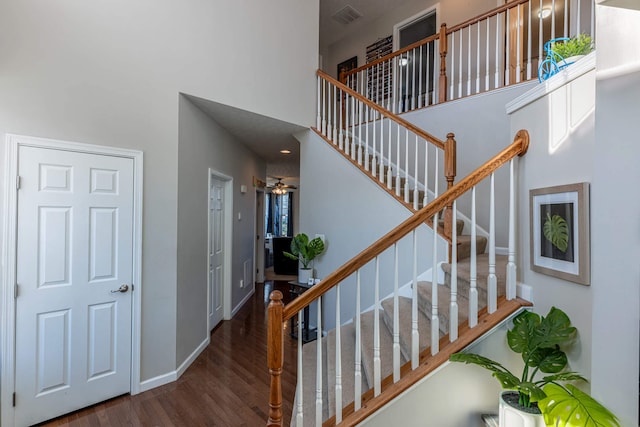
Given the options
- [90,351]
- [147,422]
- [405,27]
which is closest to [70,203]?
[90,351]

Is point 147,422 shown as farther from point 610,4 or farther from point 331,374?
point 610,4

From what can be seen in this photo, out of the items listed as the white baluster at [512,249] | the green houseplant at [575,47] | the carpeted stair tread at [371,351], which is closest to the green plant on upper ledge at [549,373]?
the white baluster at [512,249]

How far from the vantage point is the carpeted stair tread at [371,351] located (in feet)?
6.31

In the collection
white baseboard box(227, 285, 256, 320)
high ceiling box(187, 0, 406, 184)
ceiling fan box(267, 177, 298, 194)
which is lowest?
white baseboard box(227, 285, 256, 320)

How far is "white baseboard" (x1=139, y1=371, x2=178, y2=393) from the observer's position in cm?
258

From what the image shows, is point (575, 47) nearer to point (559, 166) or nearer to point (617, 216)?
point (559, 166)

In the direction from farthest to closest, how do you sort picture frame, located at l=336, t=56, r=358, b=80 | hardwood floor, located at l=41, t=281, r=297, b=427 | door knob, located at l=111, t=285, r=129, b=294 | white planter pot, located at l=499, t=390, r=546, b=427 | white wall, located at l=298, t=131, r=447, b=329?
picture frame, located at l=336, t=56, r=358, b=80 < white wall, located at l=298, t=131, r=447, b=329 < door knob, located at l=111, t=285, r=129, b=294 < hardwood floor, located at l=41, t=281, r=297, b=427 < white planter pot, located at l=499, t=390, r=546, b=427

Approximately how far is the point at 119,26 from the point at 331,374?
3181 mm

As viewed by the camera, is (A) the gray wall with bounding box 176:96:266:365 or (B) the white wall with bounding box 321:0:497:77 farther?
(B) the white wall with bounding box 321:0:497:77

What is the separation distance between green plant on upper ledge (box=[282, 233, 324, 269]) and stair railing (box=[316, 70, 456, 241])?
1.09 meters

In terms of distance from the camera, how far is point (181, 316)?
289cm

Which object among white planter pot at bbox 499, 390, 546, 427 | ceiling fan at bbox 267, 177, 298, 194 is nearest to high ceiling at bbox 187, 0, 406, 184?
ceiling fan at bbox 267, 177, 298, 194

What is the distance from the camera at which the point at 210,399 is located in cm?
246

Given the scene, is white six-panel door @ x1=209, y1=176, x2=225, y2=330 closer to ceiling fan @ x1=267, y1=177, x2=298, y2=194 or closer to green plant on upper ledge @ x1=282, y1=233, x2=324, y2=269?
green plant on upper ledge @ x1=282, y1=233, x2=324, y2=269
